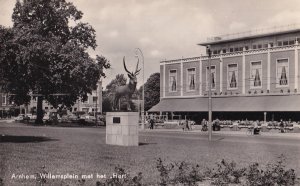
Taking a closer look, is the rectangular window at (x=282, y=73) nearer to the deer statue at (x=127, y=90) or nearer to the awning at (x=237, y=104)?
the awning at (x=237, y=104)

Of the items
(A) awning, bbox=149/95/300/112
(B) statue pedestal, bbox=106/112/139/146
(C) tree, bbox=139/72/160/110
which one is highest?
(C) tree, bbox=139/72/160/110

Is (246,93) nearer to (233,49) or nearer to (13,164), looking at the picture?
(233,49)

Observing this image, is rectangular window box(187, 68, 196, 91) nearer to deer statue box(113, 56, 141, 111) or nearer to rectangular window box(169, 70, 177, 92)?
rectangular window box(169, 70, 177, 92)

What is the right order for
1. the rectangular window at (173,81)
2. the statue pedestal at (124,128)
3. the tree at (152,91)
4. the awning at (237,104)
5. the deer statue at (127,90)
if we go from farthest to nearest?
1. the tree at (152,91)
2. the rectangular window at (173,81)
3. the awning at (237,104)
4. the deer statue at (127,90)
5. the statue pedestal at (124,128)

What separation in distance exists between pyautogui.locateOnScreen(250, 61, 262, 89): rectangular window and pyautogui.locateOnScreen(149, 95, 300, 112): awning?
1.69 metres

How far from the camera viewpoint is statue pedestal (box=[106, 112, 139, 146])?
882 inches

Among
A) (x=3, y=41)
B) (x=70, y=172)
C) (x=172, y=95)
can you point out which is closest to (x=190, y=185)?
(x=70, y=172)

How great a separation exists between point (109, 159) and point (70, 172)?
364cm

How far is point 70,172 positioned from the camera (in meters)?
12.0

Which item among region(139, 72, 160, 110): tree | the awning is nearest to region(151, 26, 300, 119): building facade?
the awning

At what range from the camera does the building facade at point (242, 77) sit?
52969 millimetres

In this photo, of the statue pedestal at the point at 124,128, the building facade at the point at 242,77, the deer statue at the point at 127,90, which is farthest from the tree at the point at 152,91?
the statue pedestal at the point at 124,128

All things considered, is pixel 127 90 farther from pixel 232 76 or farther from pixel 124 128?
pixel 232 76

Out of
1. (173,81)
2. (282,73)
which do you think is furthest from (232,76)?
(173,81)
